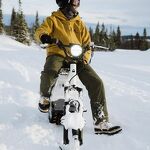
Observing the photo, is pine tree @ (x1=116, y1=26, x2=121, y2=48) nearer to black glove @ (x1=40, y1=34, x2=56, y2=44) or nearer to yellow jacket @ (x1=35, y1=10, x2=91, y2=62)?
yellow jacket @ (x1=35, y1=10, x2=91, y2=62)

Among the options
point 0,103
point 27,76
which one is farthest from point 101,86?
point 27,76

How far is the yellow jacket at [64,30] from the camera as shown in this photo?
728 cm

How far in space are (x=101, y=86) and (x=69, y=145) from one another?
149 centimetres

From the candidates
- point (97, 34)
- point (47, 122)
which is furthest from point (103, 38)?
point (47, 122)

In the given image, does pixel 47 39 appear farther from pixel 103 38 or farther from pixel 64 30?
pixel 103 38

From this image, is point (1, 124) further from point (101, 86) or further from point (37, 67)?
point (37, 67)

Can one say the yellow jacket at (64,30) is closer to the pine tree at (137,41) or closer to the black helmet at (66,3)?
the black helmet at (66,3)

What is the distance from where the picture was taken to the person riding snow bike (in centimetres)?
714

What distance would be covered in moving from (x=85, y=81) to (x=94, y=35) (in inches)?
4857

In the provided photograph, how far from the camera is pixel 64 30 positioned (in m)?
7.40

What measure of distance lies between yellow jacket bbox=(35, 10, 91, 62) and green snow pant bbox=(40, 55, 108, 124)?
18 cm

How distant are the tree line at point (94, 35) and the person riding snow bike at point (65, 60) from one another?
76.7m

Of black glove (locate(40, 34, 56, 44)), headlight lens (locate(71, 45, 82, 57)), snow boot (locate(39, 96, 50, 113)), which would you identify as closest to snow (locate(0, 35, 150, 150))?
snow boot (locate(39, 96, 50, 113))

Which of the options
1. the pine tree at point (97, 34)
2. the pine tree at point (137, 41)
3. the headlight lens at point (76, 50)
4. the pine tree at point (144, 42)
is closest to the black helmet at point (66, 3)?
the headlight lens at point (76, 50)
